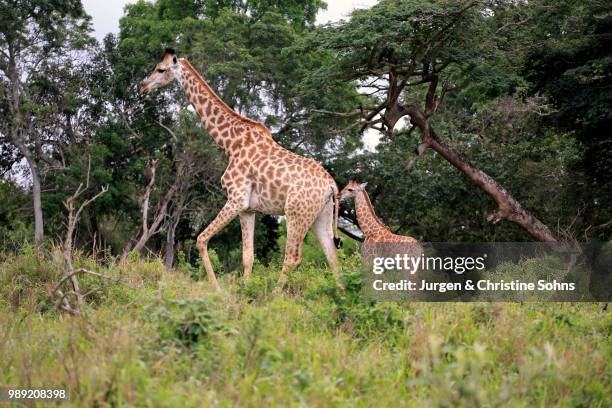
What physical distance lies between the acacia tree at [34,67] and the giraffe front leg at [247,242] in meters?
14.3

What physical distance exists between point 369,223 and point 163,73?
12.6ft

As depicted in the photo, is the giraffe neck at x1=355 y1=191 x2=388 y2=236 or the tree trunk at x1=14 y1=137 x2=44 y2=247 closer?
the giraffe neck at x1=355 y1=191 x2=388 y2=236

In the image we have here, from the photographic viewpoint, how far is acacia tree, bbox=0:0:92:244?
77.1ft

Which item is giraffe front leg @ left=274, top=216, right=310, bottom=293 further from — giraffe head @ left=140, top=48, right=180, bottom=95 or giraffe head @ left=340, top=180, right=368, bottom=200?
giraffe head @ left=340, top=180, right=368, bottom=200

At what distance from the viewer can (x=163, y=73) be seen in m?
10.8

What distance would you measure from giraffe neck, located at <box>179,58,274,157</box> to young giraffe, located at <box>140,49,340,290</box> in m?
0.01

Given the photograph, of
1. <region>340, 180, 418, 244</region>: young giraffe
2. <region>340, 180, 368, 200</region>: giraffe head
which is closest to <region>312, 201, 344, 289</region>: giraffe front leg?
<region>340, 180, 418, 244</region>: young giraffe

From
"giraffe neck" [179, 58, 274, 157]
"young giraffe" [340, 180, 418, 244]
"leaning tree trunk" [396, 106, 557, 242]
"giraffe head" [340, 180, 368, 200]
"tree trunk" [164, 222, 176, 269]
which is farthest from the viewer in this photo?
"tree trunk" [164, 222, 176, 269]

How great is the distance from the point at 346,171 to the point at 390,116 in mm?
6111

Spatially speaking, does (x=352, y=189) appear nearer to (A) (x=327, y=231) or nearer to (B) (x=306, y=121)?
(A) (x=327, y=231)

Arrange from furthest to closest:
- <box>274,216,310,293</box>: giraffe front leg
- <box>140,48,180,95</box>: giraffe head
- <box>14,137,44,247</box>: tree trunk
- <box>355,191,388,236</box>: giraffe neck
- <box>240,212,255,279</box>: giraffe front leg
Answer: <box>14,137,44,247</box>: tree trunk, <box>355,191,388,236</box>: giraffe neck, <box>140,48,180,95</box>: giraffe head, <box>240,212,255,279</box>: giraffe front leg, <box>274,216,310,293</box>: giraffe front leg

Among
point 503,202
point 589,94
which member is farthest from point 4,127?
point 589,94

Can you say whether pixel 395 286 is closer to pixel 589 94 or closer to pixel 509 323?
pixel 509 323

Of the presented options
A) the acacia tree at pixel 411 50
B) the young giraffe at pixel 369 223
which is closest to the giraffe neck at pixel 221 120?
the young giraffe at pixel 369 223
